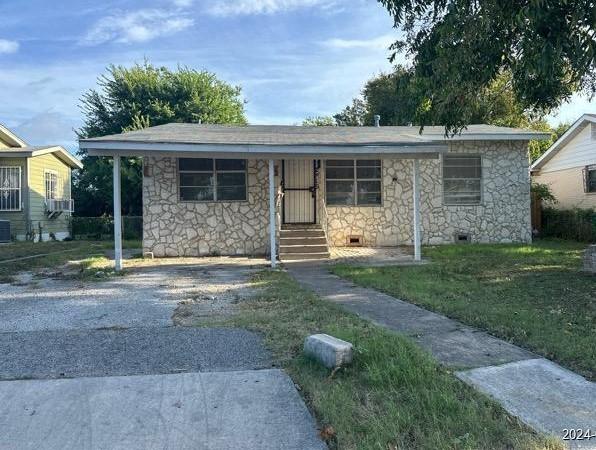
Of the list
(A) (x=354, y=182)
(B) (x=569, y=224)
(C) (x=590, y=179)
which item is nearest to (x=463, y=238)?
(A) (x=354, y=182)

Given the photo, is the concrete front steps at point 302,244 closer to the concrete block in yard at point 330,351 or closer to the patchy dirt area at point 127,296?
the patchy dirt area at point 127,296

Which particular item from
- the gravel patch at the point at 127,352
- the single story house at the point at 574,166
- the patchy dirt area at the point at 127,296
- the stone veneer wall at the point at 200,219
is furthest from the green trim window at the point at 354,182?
the gravel patch at the point at 127,352

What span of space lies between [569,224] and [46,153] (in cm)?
2052

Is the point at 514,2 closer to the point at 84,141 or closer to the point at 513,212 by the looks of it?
the point at 84,141

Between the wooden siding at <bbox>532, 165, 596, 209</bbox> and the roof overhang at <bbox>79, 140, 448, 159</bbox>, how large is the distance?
975cm

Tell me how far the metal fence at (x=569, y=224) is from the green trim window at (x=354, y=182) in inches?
270

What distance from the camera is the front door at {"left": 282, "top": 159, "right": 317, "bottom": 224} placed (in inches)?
588

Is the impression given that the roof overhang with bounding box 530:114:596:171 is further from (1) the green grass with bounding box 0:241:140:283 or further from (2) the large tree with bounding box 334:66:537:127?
(1) the green grass with bounding box 0:241:140:283

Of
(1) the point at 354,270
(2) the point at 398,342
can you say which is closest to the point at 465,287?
(1) the point at 354,270

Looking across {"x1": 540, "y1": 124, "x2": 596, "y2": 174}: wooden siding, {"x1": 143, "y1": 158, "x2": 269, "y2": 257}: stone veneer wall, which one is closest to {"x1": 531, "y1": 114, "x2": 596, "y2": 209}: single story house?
{"x1": 540, "y1": 124, "x2": 596, "y2": 174}: wooden siding

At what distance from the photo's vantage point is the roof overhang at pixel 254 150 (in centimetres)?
1109

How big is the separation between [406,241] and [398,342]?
11037 millimetres

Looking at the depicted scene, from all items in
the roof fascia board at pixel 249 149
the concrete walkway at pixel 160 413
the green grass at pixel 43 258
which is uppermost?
the roof fascia board at pixel 249 149

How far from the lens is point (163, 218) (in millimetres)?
14180
